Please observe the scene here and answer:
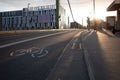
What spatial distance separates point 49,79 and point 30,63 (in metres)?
2.36

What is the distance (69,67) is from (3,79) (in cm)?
272

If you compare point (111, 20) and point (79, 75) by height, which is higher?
point (111, 20)

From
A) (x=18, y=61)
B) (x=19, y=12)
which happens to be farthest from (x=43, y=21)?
(x=18, y=61)

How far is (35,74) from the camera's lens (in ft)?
23.2

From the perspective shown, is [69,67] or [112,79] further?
[69,67]

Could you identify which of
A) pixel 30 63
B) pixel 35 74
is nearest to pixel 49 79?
pixel 35 74

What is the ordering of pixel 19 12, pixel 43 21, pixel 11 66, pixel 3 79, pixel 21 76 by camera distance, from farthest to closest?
1. pixel 19 12
2. pixel 43 21
3. pixel 11 66
4. pixel 21 76
5. pixel 3 79

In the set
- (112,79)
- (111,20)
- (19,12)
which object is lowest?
(112,79)

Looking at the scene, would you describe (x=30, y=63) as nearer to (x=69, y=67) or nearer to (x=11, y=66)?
(x=11, y=66)

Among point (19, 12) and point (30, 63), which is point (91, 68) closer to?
point (30, 63)

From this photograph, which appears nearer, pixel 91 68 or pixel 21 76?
pixel 21 76

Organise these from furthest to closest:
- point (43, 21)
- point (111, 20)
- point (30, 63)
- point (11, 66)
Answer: point (43, 21) → point (111, 20) → point (30, 63) → point (11, 66)

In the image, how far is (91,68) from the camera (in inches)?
324

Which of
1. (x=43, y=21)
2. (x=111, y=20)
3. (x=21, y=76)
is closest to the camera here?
(x=21, y=76)
